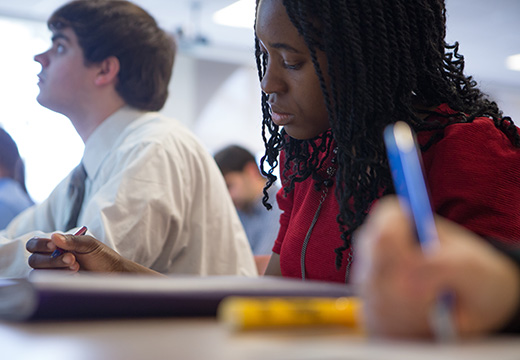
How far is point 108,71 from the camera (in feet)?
5.21

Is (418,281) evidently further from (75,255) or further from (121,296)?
(75,255)

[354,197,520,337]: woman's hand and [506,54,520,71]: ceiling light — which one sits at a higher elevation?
[506,54,520,71]: ceiling light

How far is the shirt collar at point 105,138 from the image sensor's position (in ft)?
4.76

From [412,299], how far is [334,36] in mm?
549

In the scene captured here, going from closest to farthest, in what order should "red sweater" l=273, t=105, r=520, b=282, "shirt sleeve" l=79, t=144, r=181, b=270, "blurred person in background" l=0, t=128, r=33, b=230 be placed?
"red sweater" l=273, t=105, r=520, b=282 → "shirt sleeve" l=79, t=144, r=181, b=270 → "blurred person in background" l=0, t=128, r=33, b=230

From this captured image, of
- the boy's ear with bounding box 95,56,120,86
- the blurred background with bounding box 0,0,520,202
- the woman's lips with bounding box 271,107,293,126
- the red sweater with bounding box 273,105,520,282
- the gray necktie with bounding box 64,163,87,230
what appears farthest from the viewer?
the blurred background with bounding box 0,0,520,202

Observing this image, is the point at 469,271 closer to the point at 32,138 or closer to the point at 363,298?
the point at 363,298

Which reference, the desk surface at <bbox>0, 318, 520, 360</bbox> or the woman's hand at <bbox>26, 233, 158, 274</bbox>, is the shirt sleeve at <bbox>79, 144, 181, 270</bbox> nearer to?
the woman's hand at <bbox>26, 233, 158, 274</bbox>

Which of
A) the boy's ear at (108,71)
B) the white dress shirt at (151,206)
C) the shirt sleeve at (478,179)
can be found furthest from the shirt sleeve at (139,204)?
the shirt sleeve at (478,179)

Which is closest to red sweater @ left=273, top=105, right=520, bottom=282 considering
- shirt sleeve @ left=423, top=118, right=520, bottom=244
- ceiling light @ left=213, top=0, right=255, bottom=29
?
shirt sleeve @ left=423, top=118, right=520, bottom=244

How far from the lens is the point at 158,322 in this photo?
0.43m

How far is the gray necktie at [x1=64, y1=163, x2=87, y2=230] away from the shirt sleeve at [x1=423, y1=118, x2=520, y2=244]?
0.89m

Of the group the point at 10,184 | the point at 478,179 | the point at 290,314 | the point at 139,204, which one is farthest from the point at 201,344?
the point at 10,184

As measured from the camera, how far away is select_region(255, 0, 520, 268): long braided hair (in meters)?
0.79
